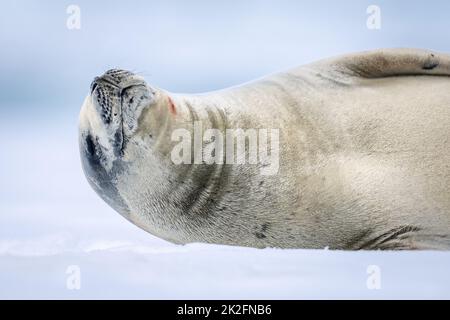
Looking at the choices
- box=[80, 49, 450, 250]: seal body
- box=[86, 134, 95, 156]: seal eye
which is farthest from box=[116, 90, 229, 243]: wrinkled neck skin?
box=[86, 134, 95, 156]: seal eye

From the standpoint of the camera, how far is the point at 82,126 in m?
3.52

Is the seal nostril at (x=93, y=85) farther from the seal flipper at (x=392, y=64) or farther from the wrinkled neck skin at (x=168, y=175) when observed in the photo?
the seal flipper at (x=392, y=64)

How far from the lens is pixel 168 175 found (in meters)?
3.49

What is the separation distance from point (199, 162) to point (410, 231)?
1065mm

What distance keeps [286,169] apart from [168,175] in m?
0.56

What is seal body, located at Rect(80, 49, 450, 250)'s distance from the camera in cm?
344

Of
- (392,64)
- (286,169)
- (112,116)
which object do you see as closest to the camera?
(112,116)

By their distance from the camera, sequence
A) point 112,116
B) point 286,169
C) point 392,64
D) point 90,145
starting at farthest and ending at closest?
point 392,64
point 286,169
point 90,145
point 112,116

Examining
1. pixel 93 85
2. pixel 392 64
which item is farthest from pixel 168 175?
pixel 392 64

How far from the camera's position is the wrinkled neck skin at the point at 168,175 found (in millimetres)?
3428

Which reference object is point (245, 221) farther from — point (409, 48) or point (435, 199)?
point (409, 48)

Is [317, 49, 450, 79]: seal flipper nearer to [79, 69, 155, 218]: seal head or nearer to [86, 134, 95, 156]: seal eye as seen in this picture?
[79, 69, 155, 218]: seal head

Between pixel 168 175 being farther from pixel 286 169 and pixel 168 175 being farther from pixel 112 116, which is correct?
pixel 286 169

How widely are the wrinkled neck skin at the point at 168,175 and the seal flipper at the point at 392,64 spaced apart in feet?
2.46
